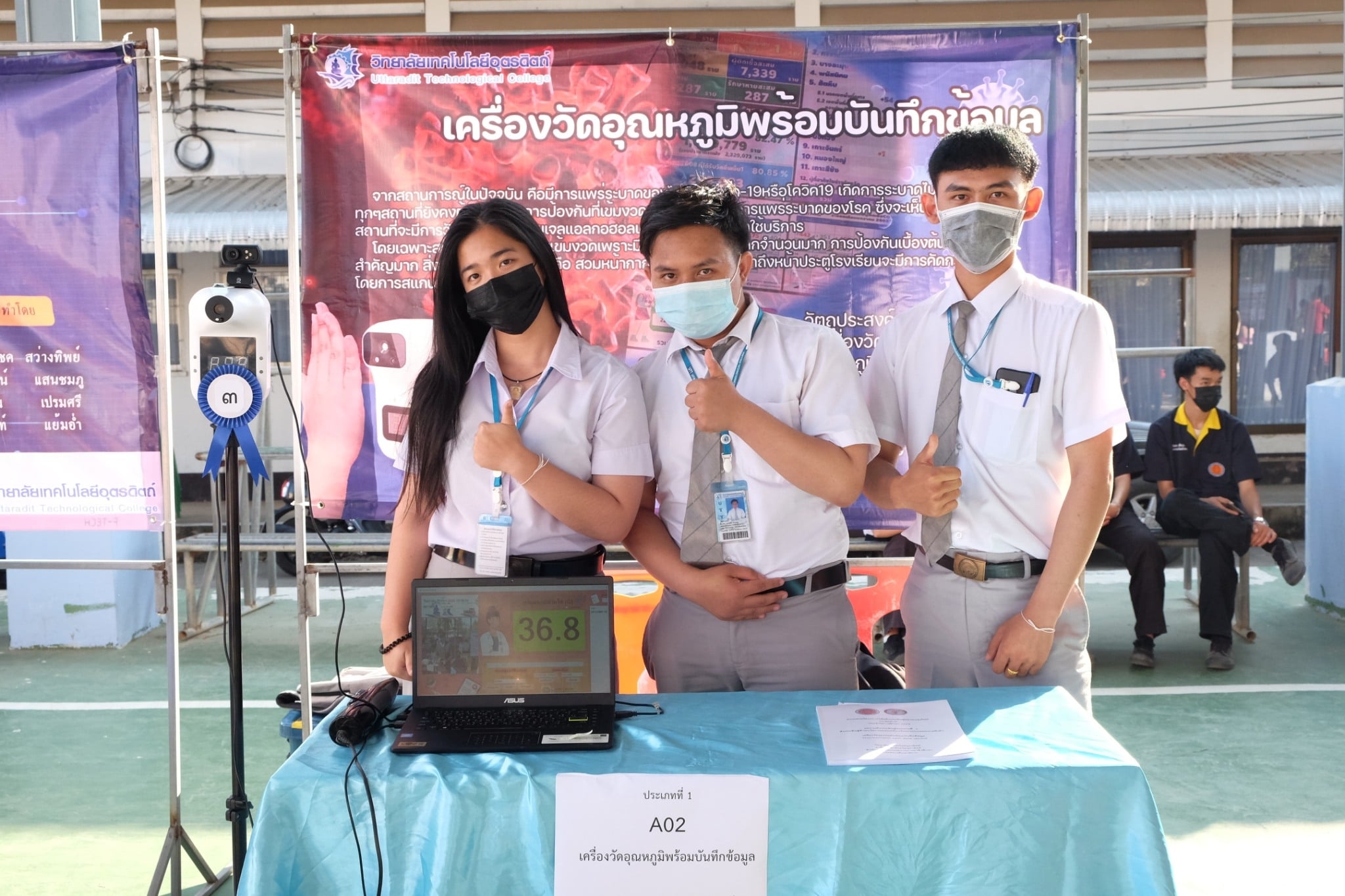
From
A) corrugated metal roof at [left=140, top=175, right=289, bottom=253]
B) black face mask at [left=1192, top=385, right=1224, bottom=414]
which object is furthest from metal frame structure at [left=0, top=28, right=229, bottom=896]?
corrugated metal roof at [left=140, top=175, right=289, bottom=253]

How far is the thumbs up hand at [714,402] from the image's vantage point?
2.01 metres

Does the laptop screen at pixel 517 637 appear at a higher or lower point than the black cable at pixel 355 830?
higher

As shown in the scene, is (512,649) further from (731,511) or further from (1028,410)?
(1028,410)

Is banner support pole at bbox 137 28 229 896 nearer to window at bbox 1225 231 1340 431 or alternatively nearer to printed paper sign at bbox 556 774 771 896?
printed paper sign at bbox 556 774 771 896

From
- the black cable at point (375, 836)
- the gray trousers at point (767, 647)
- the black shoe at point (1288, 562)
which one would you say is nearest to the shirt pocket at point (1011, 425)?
the gray trousers at point (767, 647)

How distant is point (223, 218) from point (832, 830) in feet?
27.0

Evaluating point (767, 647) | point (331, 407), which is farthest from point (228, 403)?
point (767, 647)

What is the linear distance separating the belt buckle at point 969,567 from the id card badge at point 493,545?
868mm

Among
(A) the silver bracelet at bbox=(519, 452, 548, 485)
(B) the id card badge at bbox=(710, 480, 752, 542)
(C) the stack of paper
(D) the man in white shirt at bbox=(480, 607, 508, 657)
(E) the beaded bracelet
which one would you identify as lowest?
(C) the stack of paper

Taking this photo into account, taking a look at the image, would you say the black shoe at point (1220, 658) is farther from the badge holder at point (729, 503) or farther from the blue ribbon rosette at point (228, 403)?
the blue ribbon rosette at point (228, 403)

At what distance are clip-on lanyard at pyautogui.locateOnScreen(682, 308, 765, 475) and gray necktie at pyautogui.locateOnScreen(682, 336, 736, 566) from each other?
10 mm

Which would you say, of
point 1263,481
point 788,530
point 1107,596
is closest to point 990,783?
point 788,530

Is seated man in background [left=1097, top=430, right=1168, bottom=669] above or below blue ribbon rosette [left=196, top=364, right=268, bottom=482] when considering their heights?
below

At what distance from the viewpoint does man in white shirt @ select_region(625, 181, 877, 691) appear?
2.10 metres
